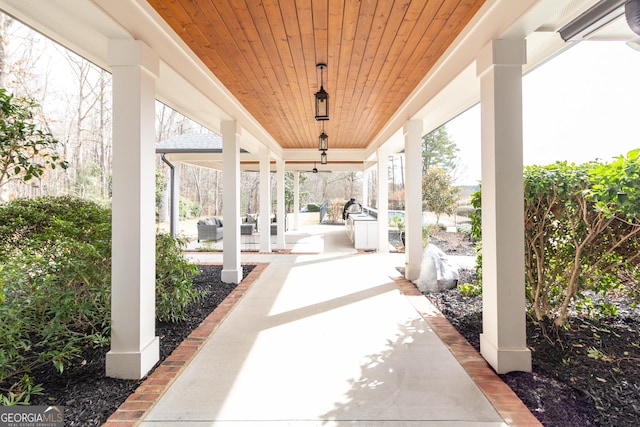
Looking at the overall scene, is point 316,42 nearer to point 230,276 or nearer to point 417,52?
point 417,52

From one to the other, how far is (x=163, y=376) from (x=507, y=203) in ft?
10.5

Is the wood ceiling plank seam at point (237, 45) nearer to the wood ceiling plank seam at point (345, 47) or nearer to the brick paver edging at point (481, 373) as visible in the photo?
the wood ceiling plank seam at point (345, 47)

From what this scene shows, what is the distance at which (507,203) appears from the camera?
2.85 m

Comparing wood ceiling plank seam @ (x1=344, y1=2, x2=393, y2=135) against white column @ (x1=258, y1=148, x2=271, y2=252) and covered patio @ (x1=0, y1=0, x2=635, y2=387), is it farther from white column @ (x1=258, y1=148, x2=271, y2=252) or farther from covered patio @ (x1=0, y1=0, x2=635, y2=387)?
white column @ (x1=258, y1=148, x2=271, y2=252)

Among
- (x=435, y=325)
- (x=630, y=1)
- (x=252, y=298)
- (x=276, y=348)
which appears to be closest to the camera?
(x=630, y=1)

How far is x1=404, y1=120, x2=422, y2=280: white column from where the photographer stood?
581 cm

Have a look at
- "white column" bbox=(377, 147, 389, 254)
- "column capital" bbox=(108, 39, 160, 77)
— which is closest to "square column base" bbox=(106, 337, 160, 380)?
"column capital" bbox=(108, 39, 160, 77)

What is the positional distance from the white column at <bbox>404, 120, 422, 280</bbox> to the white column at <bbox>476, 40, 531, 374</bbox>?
2.92 meters

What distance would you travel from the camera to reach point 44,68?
54.7 feet

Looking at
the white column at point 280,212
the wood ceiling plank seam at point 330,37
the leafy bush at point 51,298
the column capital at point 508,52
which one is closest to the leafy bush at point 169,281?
the leafy bush at point 51,298

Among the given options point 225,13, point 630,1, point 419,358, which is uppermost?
point 225,13

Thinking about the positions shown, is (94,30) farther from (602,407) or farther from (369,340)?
(602,407)

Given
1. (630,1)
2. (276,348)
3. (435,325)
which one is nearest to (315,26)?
(630,1)

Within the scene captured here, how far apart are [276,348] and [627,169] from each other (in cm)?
326
